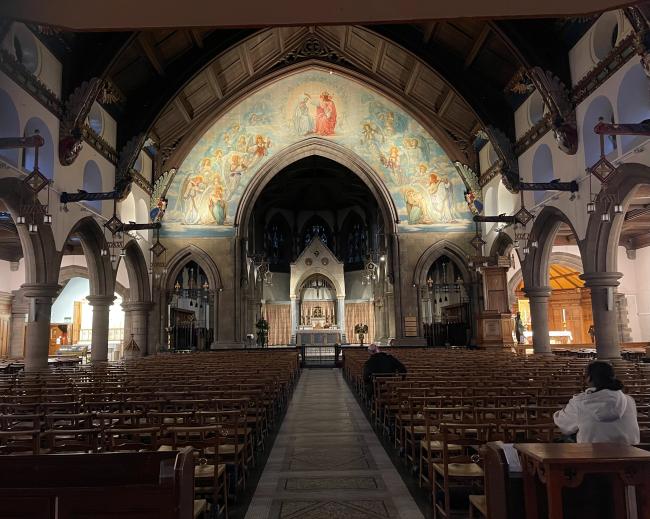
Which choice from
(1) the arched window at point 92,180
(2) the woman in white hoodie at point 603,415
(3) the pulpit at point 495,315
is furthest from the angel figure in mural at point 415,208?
(2) the woman in white hoodie at point 603,415

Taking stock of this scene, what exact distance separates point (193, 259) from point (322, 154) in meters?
8.47

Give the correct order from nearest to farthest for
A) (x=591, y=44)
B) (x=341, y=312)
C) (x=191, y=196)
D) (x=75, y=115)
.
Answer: (x=591, y=44) → (x=75, y=115) → (x=191, y=196) → (x=341, y=312)

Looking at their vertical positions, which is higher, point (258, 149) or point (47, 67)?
point (258, 149)

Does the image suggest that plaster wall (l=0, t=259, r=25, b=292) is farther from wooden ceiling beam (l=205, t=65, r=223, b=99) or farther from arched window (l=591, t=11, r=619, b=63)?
arched window (l=591, t=11, r=619, b=63)

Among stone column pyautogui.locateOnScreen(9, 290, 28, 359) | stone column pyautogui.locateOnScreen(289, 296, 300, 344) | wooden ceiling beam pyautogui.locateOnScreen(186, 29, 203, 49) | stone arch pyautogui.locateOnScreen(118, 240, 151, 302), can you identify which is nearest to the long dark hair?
wooden ceiling beam pyautogui.locateOnScreen(186, 29, 203, 49)

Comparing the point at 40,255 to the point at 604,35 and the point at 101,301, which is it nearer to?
the point at 101,301

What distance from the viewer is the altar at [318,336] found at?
35250 mm

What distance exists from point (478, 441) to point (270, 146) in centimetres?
2399

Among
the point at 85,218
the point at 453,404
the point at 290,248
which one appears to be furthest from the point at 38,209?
the point at 290,248

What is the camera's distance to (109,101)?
1994 cm

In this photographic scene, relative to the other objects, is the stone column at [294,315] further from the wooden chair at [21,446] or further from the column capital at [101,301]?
the wooden chair at [21,446]

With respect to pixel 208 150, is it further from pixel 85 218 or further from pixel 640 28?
pixel 640 28

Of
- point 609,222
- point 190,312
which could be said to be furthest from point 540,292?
point 190,312

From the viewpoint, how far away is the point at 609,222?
48.5 feet
